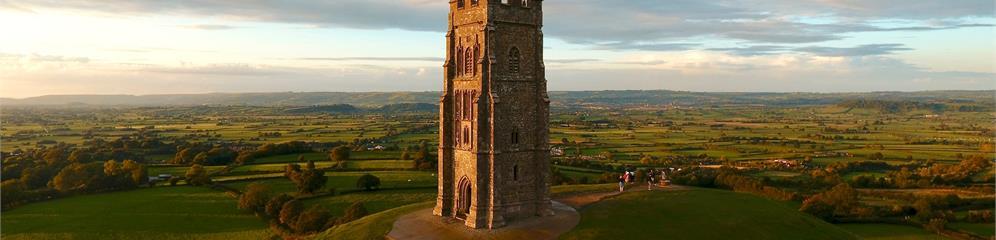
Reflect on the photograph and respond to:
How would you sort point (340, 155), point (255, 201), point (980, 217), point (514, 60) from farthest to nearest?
point (340, 155) < point (255, 201) < point (980, 217) < point (514, 60)

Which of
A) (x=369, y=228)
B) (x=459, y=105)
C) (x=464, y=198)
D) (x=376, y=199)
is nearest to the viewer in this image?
(x=369, y=228)

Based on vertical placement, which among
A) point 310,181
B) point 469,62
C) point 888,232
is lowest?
point 888,232

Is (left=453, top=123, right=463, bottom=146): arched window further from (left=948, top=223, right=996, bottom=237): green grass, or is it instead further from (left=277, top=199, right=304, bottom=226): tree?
(left=948, top=223, right=996, bottom=237): green grass

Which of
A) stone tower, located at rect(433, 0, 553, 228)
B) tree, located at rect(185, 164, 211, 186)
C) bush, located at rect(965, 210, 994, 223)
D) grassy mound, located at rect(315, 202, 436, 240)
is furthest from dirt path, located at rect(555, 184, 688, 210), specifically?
tree, located at rect(185, 164, 211, 186)

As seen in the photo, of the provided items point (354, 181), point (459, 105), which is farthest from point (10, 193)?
point (459, 105)

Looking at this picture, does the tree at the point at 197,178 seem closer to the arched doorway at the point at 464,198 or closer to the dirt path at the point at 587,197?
the arched doorway at the point at 464,198

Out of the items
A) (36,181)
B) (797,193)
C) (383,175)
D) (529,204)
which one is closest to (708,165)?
(797,193)

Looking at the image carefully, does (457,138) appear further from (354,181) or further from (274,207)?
(354,181)
